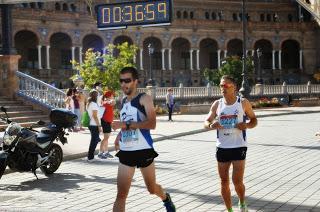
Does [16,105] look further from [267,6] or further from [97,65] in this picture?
[267,6]

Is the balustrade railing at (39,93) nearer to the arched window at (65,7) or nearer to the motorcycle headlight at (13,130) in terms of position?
the motorcycle headlight at (13,130)

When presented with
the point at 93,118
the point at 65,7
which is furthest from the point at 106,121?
the point at 65,7

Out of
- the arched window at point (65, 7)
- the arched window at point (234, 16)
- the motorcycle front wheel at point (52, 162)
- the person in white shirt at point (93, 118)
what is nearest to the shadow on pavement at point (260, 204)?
the motorcycle front wheel at point (52, 162)

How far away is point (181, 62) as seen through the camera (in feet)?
205

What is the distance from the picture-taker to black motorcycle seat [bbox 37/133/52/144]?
10180 millimetres

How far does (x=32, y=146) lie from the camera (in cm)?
995

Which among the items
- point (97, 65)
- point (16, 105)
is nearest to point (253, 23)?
point (97, 65)

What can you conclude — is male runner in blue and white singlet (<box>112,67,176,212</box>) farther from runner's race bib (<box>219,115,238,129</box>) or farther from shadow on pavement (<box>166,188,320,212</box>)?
shadow on pavement (<box>166,188,320,212</box>)

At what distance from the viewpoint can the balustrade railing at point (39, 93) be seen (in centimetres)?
2233

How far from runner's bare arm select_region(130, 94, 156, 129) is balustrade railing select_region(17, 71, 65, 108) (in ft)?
54.1

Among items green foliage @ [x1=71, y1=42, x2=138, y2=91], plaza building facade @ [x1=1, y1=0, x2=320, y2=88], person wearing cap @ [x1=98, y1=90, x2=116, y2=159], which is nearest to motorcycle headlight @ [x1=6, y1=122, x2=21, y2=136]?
person wearing cap @ [x1=98, y1=90, x2=116, y2=159]

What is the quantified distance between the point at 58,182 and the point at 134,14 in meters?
4.27

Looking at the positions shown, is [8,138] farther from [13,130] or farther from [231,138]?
[231,138]

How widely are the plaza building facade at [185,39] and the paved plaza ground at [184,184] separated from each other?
36.8 meters
